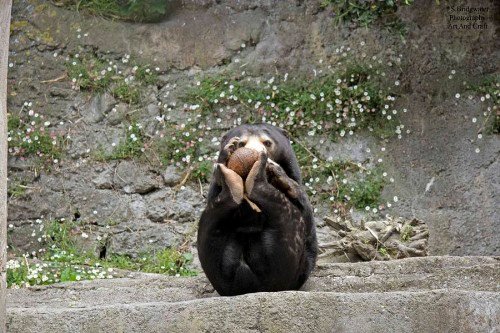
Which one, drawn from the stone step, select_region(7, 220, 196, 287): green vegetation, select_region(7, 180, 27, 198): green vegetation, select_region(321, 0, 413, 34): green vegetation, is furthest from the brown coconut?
select_region(7, 180, 27, 198): green vegetation

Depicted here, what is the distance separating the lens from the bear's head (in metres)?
6.34

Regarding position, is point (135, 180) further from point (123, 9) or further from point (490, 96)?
point (490, 96)

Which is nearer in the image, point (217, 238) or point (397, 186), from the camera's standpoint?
point (217, 238)

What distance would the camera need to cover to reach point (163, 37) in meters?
10.1

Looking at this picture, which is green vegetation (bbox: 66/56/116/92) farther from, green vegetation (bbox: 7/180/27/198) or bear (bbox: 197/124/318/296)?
bear (bbox: 197/124/318/296)

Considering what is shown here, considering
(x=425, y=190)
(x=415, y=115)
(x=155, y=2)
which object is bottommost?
(x=425, y=190)

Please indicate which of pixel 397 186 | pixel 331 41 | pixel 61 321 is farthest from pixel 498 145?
pixel 61 321

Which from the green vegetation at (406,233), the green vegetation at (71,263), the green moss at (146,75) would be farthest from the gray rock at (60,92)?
the green vegetation at (406,233)

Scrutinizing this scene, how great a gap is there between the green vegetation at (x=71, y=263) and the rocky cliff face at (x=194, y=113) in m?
0.14

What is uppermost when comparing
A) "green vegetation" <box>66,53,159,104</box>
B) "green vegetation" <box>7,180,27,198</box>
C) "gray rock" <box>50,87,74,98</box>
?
"green vegetation" <box>66,53,159,104</box>

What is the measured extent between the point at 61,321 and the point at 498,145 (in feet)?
17.0

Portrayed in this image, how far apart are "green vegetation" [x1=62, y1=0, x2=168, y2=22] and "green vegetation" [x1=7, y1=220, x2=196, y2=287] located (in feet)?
7.19

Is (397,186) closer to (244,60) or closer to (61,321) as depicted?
(244,60)

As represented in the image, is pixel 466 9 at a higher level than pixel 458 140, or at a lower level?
higher
